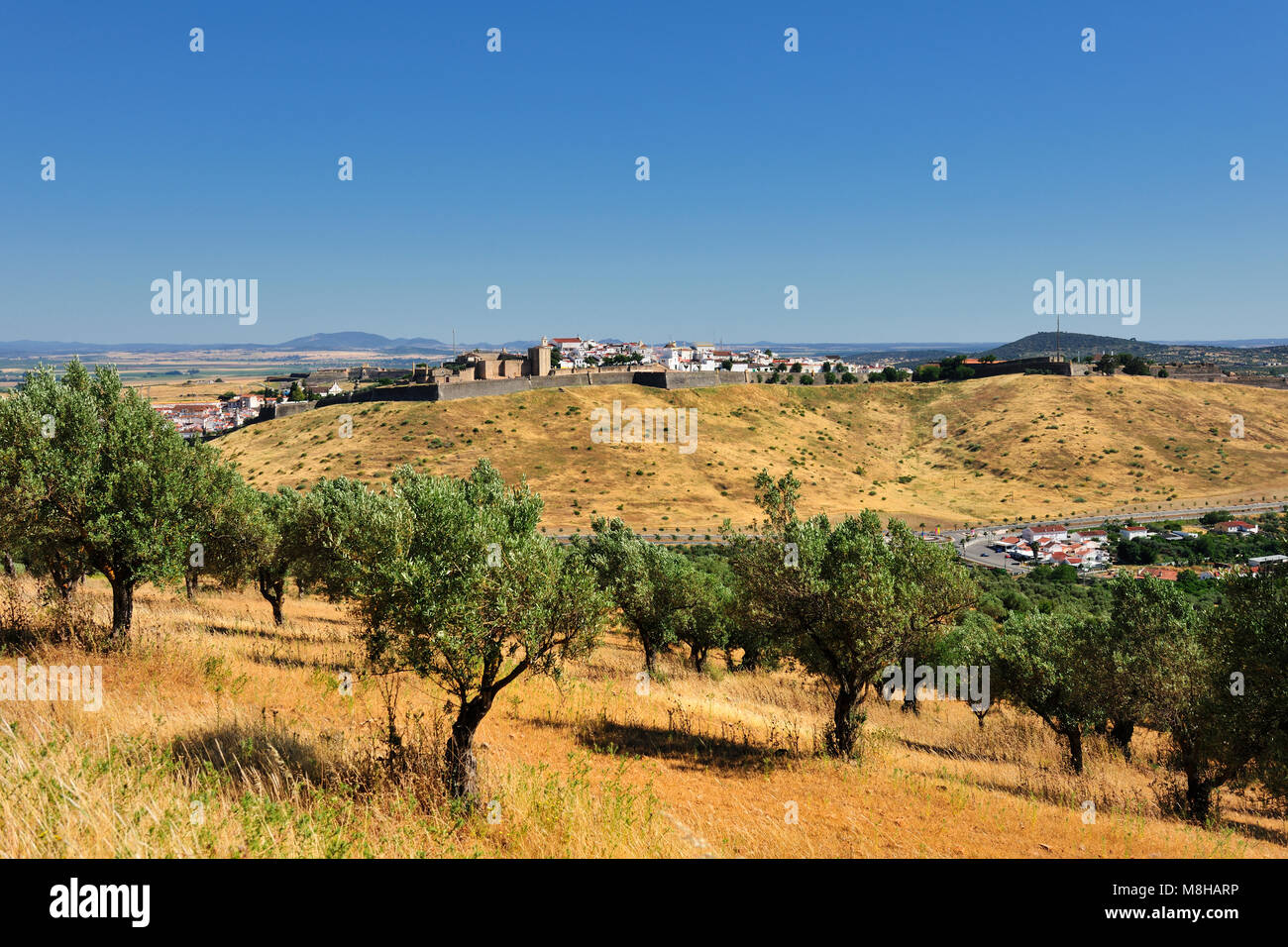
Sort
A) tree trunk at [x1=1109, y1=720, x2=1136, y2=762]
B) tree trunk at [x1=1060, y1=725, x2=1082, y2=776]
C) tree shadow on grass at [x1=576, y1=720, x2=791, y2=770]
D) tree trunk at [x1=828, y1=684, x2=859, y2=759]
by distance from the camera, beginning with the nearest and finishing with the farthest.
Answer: tree shadow on grass at [x1=576, y1=720, x2=791, y2=770]
tree trunk at [x1=828, y1=684, x2=859, y2=759]
tree trunk at [x1=1060, y1=725, x2=1082, y2=776]
tree trunk at [x1=1109, y1=720, x2=1136, y2=762]

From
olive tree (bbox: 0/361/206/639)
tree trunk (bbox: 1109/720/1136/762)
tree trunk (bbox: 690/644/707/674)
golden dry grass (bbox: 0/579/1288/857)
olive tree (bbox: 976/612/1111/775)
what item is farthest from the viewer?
tree trunk (bbox: 690/644/707/674)

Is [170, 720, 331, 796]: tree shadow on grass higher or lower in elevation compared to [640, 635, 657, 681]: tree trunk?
higher

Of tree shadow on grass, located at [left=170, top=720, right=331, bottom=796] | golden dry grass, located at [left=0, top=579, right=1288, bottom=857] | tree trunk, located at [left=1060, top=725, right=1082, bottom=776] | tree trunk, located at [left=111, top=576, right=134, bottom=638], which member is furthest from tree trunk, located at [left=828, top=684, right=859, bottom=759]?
tree trunk, located at [left=111, top=576, right=134, bottom=638]

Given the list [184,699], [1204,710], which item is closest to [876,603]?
[1204,710]

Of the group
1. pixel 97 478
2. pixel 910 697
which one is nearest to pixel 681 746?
pixel 97 478

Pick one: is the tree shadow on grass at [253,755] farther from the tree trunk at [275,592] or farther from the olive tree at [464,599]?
the tree trunk at [275,592]

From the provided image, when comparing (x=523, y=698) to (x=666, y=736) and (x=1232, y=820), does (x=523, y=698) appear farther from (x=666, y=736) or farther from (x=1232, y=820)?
(x=1232, y=820)

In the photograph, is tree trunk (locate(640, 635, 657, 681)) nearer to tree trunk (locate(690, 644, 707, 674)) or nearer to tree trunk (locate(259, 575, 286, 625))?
tree trunk (locate(690, 644, 707, 674))
